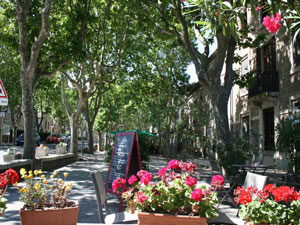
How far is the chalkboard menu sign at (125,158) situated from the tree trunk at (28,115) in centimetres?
554

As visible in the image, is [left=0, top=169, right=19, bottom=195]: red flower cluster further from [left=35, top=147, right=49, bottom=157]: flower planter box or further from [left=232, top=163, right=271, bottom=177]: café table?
[left=35, top=147, right=49, bottom=157]: flower planter box

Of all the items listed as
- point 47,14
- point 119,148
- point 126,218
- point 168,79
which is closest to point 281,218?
point 126,218

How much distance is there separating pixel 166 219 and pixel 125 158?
4.85 m

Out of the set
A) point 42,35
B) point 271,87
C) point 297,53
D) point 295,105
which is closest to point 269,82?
point 271,87

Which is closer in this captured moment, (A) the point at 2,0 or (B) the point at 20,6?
(B) the point at 20,6

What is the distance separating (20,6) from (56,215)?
10.5 metres

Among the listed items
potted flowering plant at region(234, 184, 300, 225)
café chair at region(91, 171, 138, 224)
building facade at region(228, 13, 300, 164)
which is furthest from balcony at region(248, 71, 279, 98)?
potted flowering plant at region(234, 184, 300, 225)

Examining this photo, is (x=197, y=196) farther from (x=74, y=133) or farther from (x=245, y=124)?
(x=245, y=124)

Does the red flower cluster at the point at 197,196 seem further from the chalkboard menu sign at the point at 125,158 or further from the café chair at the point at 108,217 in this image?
the chalkboard menu sign at the point at 125,158

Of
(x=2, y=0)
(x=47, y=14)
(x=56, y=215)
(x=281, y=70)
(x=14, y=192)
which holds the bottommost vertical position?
(x=14, y=192)

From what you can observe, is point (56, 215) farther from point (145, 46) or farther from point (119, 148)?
point (145, 46)

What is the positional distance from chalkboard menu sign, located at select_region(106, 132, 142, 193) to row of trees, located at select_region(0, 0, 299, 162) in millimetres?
3025

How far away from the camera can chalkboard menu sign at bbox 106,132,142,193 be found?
753 cm

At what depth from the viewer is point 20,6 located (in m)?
11.6
